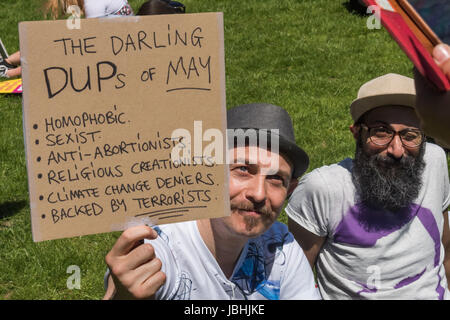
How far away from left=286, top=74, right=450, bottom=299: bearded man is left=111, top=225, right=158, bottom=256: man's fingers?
1.25 metres

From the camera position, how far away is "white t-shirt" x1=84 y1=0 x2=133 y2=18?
5.08 metres

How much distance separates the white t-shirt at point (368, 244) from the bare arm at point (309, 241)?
0.12 ft

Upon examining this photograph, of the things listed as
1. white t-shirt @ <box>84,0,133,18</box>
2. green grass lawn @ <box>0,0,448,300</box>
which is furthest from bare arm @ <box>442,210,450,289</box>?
white t-shirt @ <box>84,0,133,18</box>

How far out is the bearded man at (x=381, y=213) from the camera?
2.79 meters

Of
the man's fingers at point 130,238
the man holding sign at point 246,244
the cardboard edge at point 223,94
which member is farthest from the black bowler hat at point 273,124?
the man's fingers at point 130,238

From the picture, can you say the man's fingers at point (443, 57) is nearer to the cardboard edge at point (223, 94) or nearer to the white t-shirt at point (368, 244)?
the cardboard edge at point (223, 94)

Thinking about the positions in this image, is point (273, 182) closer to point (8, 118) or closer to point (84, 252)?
point (84, 252)

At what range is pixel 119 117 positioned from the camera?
1.75 meters

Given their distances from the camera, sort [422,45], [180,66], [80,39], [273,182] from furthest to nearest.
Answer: [273,182] → [180,66] → [80,39] → [422,45]

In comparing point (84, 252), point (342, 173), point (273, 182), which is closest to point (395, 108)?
point (342, 173)

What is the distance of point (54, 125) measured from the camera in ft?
5.57

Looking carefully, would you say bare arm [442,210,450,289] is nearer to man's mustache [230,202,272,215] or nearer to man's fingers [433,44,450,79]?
man's mustache [230,202,272,215]

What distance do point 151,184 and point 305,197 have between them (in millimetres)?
1248

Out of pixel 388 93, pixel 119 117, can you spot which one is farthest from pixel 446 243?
pixel 119 117
